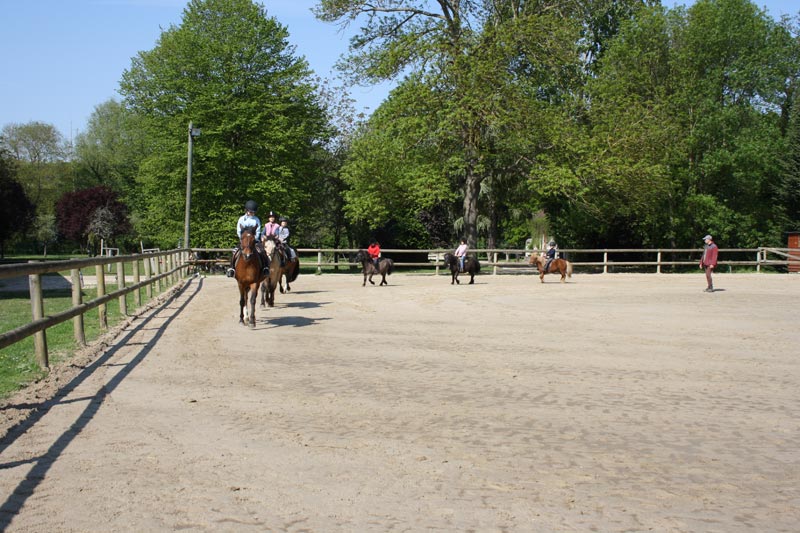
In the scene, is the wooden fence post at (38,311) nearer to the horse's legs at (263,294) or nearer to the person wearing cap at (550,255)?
the horse's legs at (263,294)

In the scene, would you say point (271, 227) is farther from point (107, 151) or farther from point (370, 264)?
point (107, 151)

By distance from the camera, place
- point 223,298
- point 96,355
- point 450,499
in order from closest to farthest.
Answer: point 450,499, point 96,355, point 223,298

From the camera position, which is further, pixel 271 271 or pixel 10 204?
A: pixel 10 204

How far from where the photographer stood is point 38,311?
27.6 feet

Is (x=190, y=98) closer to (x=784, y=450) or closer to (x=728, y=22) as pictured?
(x=728, y=22)

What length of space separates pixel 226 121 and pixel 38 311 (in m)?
36.8

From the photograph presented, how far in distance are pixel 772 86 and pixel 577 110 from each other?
46.6 ft

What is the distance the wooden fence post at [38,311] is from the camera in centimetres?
834

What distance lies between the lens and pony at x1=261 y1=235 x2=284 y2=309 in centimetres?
1689

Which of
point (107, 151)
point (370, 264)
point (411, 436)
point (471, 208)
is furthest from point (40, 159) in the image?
point (411, 436)

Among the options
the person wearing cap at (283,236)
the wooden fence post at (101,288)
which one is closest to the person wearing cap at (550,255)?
the person wearing cap at (283,236)

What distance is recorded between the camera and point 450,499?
4523 mm

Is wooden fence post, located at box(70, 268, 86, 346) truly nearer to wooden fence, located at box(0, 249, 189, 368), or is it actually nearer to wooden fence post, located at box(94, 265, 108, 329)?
wooden fence, located at box(0, 249, 189, 368)

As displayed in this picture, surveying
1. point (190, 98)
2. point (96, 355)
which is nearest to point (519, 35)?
point (190, 98)
